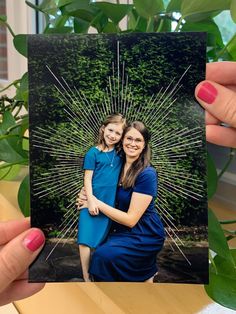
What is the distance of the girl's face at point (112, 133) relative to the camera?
16.7 inches

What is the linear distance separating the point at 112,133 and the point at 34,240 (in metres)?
0.14

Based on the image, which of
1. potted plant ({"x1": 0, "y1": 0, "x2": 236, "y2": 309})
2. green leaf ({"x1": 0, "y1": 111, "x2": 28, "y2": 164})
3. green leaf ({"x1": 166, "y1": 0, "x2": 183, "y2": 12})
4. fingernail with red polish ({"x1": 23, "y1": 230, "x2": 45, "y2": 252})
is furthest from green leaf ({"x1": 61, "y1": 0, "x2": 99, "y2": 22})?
fingernail with red polish ({"x1": 23, "y1": 230, "x2": 45, "y2": 252})

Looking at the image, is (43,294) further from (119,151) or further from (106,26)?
(106,26)

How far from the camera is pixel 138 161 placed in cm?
42

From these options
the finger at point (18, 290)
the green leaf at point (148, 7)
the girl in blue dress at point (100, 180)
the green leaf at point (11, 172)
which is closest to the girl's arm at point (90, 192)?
the girl in blue dress at point (100, 180)

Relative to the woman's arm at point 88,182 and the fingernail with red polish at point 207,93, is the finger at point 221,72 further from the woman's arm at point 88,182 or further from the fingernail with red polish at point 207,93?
the woman's arm at point 88,182

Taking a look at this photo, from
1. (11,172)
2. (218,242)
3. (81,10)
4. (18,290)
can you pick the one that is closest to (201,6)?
(81,10)

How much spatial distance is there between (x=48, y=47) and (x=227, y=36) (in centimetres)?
61

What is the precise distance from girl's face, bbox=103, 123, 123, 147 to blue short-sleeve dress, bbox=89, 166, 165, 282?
0.14 feet

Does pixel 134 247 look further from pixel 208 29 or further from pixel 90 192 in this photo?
pixel 208 29

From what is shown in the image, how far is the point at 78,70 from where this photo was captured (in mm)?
429

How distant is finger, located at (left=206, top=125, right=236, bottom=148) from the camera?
1.56 feet

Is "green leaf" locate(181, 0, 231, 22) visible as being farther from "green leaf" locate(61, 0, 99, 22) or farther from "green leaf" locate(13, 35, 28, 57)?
"green leaf" locate(13, 35, 28, 57)

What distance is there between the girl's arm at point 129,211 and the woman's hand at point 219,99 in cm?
12
